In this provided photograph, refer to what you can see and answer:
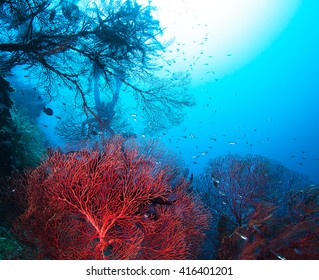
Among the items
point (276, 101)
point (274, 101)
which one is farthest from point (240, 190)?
point (274, 101)

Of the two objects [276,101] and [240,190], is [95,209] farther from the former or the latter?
[276,101]

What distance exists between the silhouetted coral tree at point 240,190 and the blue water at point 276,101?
48.2 m

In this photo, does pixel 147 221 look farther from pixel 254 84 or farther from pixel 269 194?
pixel 254 84

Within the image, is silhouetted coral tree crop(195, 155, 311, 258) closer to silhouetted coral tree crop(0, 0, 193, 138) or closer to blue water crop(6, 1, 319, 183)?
silhouetted coral tree crop(0, 0, 193, 138)

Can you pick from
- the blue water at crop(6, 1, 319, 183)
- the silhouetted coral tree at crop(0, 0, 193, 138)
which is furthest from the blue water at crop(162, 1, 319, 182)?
the silhouetted coral tree at crop(0, 0, 193, 138)

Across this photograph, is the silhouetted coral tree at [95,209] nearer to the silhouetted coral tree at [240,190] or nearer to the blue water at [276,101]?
the silhouetted coral tree at [240,190]

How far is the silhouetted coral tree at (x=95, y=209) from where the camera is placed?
2996 mm

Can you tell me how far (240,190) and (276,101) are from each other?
3362 inches

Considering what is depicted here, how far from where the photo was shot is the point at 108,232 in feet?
10.2

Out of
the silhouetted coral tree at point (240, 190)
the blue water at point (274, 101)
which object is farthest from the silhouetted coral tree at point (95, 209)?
the blue water at point (274, 101)

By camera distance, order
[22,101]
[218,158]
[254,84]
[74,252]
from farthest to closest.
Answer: [254,84] < [22,101] < [218,158] < [74,252]

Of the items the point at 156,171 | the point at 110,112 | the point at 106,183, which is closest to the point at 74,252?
the point at 106,183

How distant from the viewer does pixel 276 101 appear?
78500 millimetres
